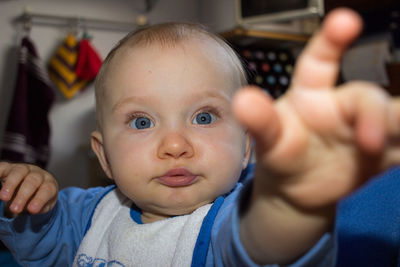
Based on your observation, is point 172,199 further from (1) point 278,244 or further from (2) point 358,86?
(2) point 358,86

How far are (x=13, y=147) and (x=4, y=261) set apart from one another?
1197 millimetres

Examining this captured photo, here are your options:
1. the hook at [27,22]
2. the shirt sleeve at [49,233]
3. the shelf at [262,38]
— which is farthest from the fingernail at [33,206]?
the hook at [27,22]

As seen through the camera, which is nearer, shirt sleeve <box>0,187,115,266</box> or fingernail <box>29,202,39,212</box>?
fingernail <box>29,202,39,212</box>

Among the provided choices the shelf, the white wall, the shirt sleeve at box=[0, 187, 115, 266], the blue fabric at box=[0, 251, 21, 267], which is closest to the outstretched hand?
the shirt sleeve at box=[0, 187, 115, 266]

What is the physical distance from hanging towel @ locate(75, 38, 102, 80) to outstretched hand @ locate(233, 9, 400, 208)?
2256 millimetres

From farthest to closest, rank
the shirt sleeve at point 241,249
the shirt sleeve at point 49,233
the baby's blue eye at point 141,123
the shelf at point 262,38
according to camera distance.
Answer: the shelf at point 262,38
the shirt sleeve at point 49,233
the baby's blue eye at point 141,123
the shirt sleeve at point 241,249

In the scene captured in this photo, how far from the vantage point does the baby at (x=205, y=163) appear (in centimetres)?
31

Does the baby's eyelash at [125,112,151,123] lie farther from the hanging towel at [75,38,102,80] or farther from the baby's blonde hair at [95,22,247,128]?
the hanging towel at [75,38,102,80]

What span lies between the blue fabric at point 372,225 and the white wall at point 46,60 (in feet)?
7.32

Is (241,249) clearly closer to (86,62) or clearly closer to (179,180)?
(179,180)

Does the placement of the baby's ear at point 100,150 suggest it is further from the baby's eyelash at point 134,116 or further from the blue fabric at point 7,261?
the blue fabric at point 7,261

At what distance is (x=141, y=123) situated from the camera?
69 cm

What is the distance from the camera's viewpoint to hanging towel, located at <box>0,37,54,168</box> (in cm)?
212

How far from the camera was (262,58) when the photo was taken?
247 cm
